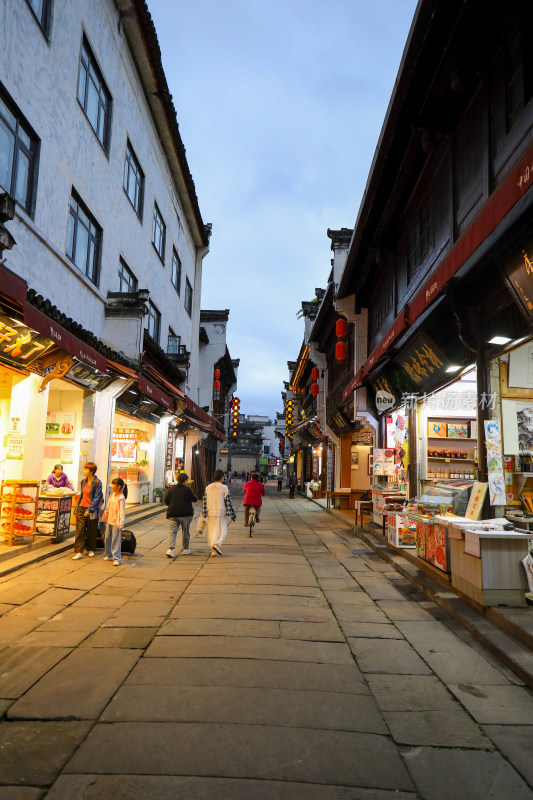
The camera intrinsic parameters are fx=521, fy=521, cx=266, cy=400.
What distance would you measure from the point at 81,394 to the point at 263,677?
10.3m

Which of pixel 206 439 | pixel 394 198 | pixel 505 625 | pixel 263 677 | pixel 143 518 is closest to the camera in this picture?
pixel 263 677

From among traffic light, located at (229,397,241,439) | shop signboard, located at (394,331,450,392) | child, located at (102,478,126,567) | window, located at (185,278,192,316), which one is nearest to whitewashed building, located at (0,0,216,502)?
child, located at (102,478,126,567)

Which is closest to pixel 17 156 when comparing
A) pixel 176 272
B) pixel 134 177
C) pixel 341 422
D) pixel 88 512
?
pixel 88 512

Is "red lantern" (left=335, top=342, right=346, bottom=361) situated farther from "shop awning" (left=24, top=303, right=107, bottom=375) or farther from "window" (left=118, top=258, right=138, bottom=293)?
"shop awning" (left=24, top=303, right=107, bottom=375)

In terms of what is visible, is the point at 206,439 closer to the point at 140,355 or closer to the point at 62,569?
the point at 140,355

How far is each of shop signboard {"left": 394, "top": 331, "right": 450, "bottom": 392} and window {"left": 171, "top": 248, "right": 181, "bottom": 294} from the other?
15.3 meters

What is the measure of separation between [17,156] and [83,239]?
364 cm

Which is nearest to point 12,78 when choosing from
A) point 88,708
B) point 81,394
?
point 81,394

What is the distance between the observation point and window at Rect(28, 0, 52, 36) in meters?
9.71

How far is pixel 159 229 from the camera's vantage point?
2106cm

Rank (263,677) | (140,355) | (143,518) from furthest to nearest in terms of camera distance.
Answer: (143,518) → (140,355) → (263,677)

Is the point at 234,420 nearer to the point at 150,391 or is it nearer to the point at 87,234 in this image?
the point at 150,391

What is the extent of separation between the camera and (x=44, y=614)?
6.11 meters

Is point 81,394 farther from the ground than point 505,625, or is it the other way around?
point 81,394
